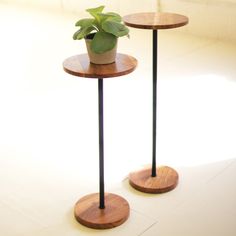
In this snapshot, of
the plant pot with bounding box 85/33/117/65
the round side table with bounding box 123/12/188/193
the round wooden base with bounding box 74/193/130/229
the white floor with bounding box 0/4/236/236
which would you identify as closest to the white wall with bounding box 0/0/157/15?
the white floor with bounding box 0/4/236/236

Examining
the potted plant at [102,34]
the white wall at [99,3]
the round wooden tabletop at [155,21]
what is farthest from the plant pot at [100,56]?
the white wall at [99,3]

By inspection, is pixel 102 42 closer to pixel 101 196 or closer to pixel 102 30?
pixel 102 30

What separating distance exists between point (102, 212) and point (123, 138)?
1024 mm

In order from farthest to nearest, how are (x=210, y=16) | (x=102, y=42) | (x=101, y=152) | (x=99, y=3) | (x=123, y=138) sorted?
(x=99, y=3)
(x=210, y=16)
(x=123, y=138)
(x=101, y=152)
(x=102, y=42)

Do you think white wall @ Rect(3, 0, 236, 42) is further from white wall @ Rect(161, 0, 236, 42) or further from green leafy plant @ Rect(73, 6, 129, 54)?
green leafy plant @ Rect(73, 6, 129, 54)

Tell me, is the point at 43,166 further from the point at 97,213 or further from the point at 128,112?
the point at 128,112

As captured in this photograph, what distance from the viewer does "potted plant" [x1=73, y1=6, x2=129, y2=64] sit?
6.98 feet

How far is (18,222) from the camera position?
8.14ft

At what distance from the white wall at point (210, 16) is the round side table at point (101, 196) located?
3466 mm

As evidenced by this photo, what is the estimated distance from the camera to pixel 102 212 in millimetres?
2443

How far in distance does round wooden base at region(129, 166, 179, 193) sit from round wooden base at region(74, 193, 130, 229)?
0.17 m

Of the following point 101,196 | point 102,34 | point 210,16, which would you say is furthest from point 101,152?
point 210,16

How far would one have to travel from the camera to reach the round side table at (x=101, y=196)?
83.7 inches

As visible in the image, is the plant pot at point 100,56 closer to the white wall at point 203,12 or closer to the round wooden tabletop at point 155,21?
the round wooden tabletop at point 155,21
